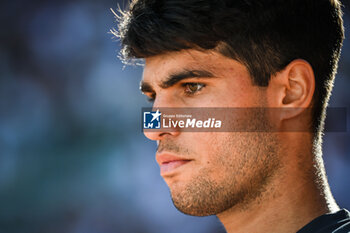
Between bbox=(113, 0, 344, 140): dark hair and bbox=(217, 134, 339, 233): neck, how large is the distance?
0.68ft

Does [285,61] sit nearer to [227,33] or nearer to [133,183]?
[227,33]

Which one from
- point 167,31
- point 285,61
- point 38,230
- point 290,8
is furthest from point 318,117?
point 38,230

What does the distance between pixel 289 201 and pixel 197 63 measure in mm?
695

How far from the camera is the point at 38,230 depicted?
5.50m

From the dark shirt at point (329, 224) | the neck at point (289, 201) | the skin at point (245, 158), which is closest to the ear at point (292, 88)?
the skin at point (245, 158)

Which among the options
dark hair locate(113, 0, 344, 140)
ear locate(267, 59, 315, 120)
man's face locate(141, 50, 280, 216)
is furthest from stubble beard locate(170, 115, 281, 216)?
dark hair locate(113, 0, 344, 140)

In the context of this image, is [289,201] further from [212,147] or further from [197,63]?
[197,63]

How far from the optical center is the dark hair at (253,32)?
1843 mm

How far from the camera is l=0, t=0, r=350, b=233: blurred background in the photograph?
5555mm

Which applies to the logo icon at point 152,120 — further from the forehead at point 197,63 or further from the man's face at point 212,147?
the forehead at point 197,63

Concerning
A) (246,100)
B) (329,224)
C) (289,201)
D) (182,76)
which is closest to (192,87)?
(182,76)

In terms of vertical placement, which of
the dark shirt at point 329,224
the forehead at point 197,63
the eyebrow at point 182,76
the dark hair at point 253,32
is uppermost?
the dark hair at point 253,32

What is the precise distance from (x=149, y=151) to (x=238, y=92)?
4.01 m

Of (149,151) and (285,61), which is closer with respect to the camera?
(285,61)
